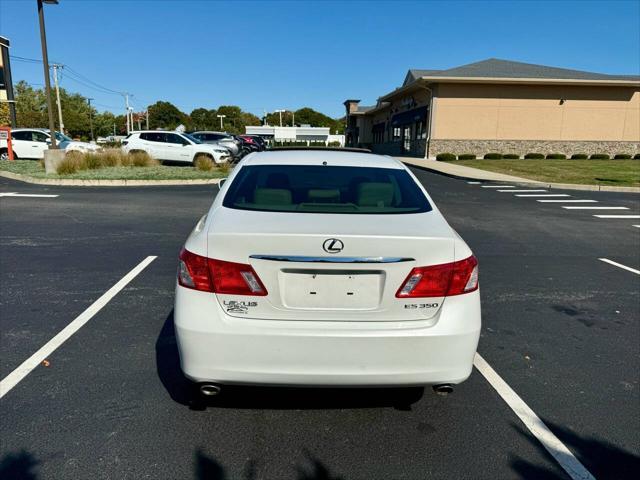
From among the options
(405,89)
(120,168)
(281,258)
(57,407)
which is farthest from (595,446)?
(405,89)

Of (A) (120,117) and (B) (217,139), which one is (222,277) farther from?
(A) (120,117)

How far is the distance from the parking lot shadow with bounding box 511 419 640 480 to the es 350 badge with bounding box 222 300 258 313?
1673 mm

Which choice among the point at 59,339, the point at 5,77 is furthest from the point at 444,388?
the point at 5,77

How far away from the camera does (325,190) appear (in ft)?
10.7

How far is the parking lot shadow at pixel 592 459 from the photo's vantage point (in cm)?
239

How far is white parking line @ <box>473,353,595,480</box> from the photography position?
243cm

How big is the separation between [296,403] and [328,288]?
1.02 m

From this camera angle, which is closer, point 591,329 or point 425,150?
point 591,329

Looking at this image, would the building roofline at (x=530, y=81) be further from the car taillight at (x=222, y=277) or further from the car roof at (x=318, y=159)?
the car taillight at (x=222, y=277)

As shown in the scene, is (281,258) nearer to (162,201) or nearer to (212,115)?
(162,201)

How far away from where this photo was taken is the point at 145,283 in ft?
17.0

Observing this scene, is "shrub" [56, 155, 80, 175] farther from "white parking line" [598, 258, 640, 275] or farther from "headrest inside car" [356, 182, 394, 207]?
"white parking line" [598, 258, 640, 275]

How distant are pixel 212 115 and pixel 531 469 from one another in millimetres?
135345

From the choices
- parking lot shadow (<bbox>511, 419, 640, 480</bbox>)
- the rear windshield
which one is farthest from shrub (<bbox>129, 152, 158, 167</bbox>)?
parking lot shadow (<bbox>511, 419, 640, 480</bbox>)
